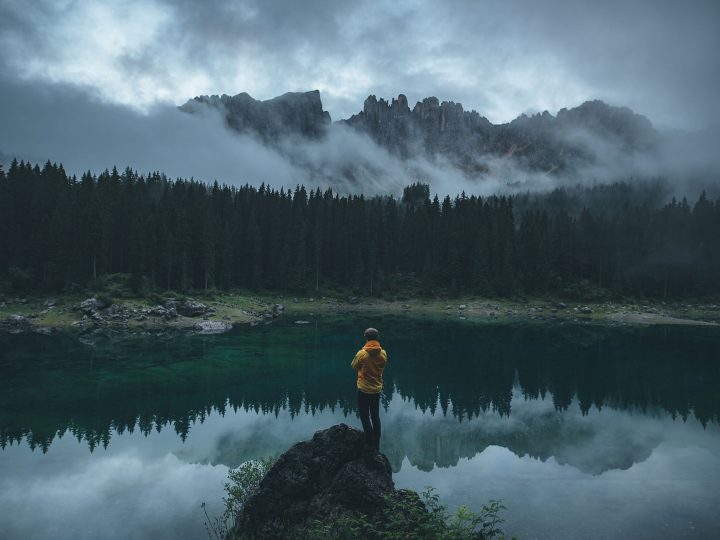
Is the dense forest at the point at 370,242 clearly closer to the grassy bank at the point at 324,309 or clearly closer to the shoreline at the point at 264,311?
the grassy bank at the point at 324,309

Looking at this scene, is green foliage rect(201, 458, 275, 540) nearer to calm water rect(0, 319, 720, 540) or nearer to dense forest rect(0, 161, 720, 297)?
calm water rect(0, 319, 720, 540)

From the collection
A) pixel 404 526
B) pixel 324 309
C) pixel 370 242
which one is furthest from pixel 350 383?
pixel 370 242

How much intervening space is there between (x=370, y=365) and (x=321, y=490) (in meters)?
3.91

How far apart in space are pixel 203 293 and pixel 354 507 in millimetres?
81495

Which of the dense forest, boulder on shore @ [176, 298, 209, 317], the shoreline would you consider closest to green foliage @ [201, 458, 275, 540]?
the shoreline

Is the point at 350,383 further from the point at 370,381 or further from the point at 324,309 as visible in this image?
the point at 324,309

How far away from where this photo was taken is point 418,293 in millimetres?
118438

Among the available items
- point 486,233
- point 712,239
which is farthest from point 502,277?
point 712,239

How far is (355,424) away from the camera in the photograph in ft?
88.2

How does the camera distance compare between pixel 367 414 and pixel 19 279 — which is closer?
pixel 367 414

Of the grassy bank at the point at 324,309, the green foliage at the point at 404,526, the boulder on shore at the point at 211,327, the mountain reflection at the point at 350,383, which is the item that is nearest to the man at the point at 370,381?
the green foliage at the point at 404,526

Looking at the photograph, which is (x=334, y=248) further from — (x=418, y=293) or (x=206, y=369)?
(x=206, y=369)

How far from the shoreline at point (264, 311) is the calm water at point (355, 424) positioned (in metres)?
9.79

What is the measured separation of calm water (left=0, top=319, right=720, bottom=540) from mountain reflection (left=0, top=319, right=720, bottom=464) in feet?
0.71
